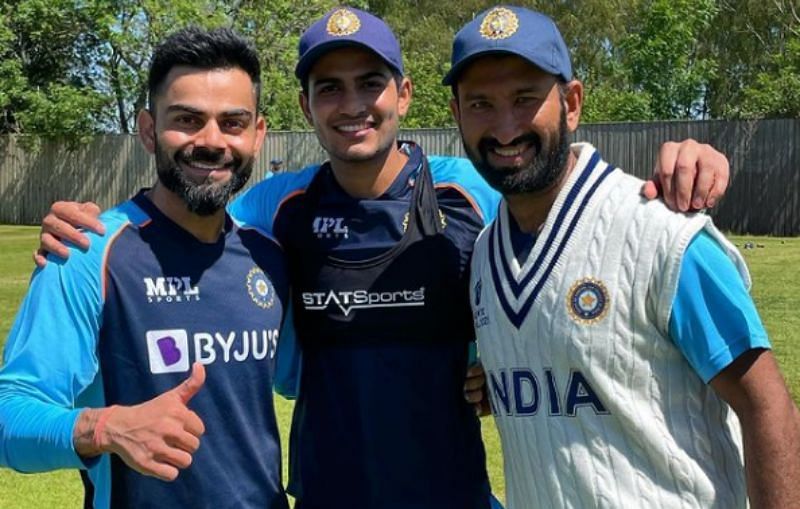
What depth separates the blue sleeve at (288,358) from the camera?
335 centimetres

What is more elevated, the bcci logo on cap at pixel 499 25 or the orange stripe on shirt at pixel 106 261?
the bcci logo on cap at pixel 499 25

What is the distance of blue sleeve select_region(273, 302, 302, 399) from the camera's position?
3.35 meters

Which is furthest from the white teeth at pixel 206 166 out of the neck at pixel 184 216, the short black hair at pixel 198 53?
A: the short black hair at pixel 198 53

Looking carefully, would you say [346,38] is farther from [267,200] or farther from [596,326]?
[596,326]

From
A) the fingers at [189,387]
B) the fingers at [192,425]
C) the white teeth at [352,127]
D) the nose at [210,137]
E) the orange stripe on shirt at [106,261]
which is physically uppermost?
the white teeth at [352,127]

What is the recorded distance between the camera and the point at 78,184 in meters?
29.4

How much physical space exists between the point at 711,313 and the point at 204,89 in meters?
1.66

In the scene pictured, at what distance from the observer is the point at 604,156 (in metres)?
24.2

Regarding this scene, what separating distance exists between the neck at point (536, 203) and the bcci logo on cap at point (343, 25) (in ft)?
2.77

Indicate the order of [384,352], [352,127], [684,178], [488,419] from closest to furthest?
[684,178] < [384,352] < [352,127] < [488,419]

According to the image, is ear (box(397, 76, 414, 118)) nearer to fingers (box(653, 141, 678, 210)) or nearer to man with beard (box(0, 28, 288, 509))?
man with beard (box(0, 28, 288, 509))

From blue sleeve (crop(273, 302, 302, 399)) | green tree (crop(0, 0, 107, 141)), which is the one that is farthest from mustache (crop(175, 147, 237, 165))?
green tree (crop(0, 0, 107, 141))

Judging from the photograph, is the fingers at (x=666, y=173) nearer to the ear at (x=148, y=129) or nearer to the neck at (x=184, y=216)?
the neck at (x=184, y=216)

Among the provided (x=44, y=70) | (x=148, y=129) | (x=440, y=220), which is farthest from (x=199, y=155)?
(x=44, y=70)
